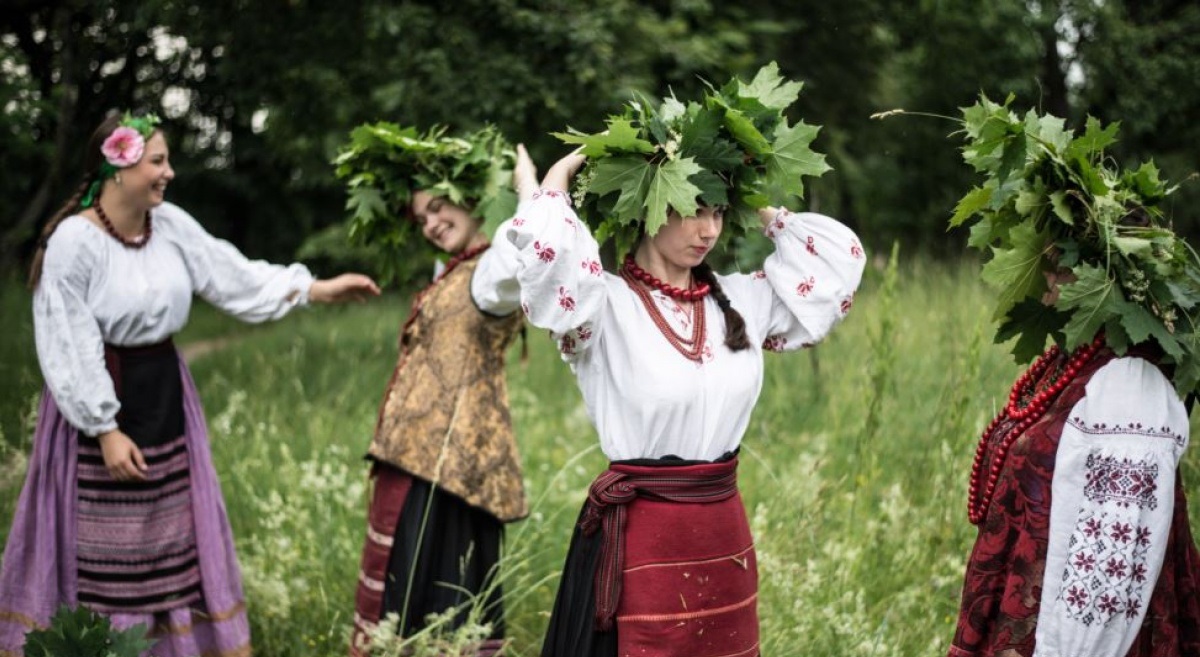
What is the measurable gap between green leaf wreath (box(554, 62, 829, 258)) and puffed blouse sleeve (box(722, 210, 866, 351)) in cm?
17

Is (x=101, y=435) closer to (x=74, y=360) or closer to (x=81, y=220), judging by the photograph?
(x=74, y=360)

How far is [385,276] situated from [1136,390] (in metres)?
2.87

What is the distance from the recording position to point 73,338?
12.4 feet

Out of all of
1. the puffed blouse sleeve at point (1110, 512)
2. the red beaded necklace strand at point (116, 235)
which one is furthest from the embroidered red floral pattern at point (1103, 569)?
the red beaded necklace strand at point (116, 235)

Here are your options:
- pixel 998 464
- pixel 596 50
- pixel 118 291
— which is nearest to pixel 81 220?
pixel 118 291

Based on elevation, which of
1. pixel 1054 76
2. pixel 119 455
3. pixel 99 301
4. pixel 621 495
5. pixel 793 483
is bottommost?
pixel 119 455

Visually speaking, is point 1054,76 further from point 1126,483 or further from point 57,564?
point 57,564

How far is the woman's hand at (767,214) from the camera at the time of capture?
10.4ft

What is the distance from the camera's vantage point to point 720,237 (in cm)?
320

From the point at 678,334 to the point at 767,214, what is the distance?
0.51 m

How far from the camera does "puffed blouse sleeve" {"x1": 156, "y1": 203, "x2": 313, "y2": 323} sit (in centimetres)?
426

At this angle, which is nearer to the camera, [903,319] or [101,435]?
A: [101,435]

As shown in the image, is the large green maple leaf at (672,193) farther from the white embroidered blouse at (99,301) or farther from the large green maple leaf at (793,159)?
the white embroidered blouse at (99,301)

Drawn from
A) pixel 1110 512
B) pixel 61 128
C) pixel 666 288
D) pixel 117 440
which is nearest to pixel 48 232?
pixel 117 440
